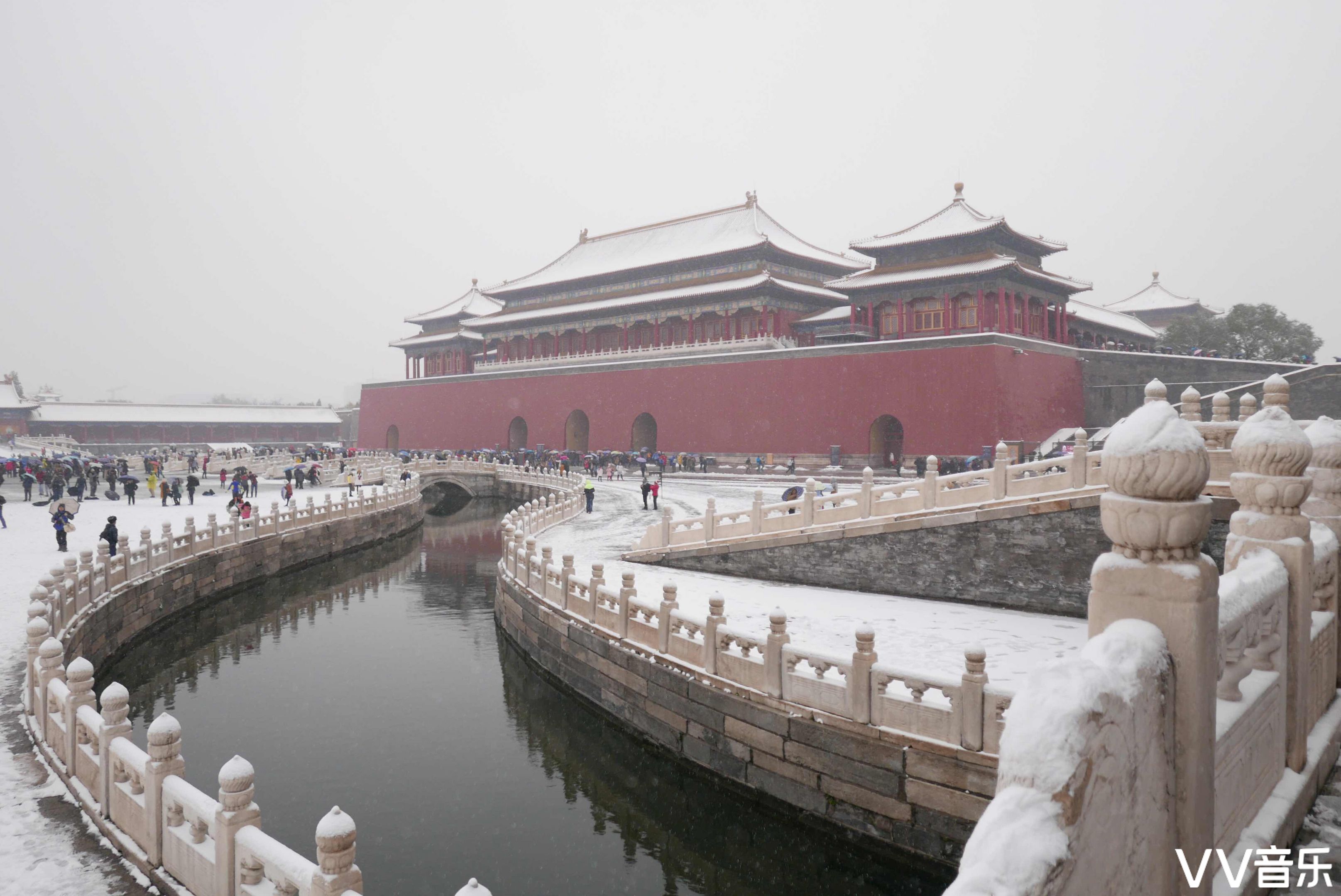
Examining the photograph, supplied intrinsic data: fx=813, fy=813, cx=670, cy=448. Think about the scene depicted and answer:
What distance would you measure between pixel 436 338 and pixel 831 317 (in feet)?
82.6

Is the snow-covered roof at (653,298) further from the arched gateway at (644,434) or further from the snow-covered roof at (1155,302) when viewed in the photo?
the snow-covered roof at (1155,302)

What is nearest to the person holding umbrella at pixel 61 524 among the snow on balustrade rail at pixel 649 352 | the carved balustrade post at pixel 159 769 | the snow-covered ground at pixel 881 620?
the snow-covered ground at pixel 881 620

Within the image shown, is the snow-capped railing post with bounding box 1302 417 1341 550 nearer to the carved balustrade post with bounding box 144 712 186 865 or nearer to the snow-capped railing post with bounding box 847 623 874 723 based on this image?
the snow-capped railing post with bounding box 847 623 874 723

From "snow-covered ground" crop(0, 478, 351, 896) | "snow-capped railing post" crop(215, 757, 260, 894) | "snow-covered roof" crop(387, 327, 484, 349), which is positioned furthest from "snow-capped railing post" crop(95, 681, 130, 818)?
"snow-covered roof" crop(387, 327, 484, 349)

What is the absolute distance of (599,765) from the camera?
367 inches

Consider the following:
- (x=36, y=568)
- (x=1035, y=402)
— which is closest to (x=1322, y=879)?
(x=36, y=568)

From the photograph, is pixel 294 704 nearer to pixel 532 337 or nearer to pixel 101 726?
pixel 101 726

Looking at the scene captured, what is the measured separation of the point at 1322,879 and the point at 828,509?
32.8ft

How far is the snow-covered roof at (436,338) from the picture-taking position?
4547 cm

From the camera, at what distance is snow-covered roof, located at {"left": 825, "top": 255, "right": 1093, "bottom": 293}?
26.4 m

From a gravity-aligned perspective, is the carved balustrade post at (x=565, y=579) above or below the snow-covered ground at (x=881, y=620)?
above

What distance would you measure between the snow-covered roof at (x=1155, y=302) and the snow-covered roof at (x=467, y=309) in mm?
34266

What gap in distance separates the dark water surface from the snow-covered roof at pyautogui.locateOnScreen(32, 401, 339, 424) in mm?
47531

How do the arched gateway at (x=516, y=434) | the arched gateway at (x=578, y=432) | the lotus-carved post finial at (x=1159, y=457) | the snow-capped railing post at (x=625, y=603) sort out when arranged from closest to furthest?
1. the lotus-carved post finial at (x=1159, y=457)
2. the snow-capped railing post at (x=625, y=603)
3. the arched gateway at (x=578, y=432)
4. the arched gateway at (x=516, y=434)
